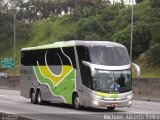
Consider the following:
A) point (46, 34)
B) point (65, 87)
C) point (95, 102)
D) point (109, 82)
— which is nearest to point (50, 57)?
point (65, 87)

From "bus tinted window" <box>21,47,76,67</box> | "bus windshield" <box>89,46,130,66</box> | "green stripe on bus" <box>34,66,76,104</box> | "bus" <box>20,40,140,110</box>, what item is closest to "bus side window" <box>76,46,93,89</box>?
"bus" <box>20,40,140,110</box>

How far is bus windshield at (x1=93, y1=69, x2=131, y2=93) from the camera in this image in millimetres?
24125

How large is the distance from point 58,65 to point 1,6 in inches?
3224

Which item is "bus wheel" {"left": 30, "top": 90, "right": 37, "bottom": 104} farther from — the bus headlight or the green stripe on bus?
the bus headlight

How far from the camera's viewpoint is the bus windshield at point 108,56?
963 inches

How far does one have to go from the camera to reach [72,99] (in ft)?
85.7

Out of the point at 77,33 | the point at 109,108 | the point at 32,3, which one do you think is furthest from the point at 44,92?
the point at 32,3

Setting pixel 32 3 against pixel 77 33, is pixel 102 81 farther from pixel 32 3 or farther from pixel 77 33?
pixel 32 3

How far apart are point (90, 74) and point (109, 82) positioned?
98 cm

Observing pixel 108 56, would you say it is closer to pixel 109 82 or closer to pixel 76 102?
pixel 109 82

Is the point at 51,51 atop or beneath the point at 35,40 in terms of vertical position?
atop

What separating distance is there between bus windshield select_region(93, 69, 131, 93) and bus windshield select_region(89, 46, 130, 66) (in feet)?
1.54

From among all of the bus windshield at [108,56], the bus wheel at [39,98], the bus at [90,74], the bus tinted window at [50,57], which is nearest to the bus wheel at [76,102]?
the bus at [90,74]

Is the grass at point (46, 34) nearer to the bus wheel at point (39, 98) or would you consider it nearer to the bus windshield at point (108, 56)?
the bus wheel at point (39, 98)
